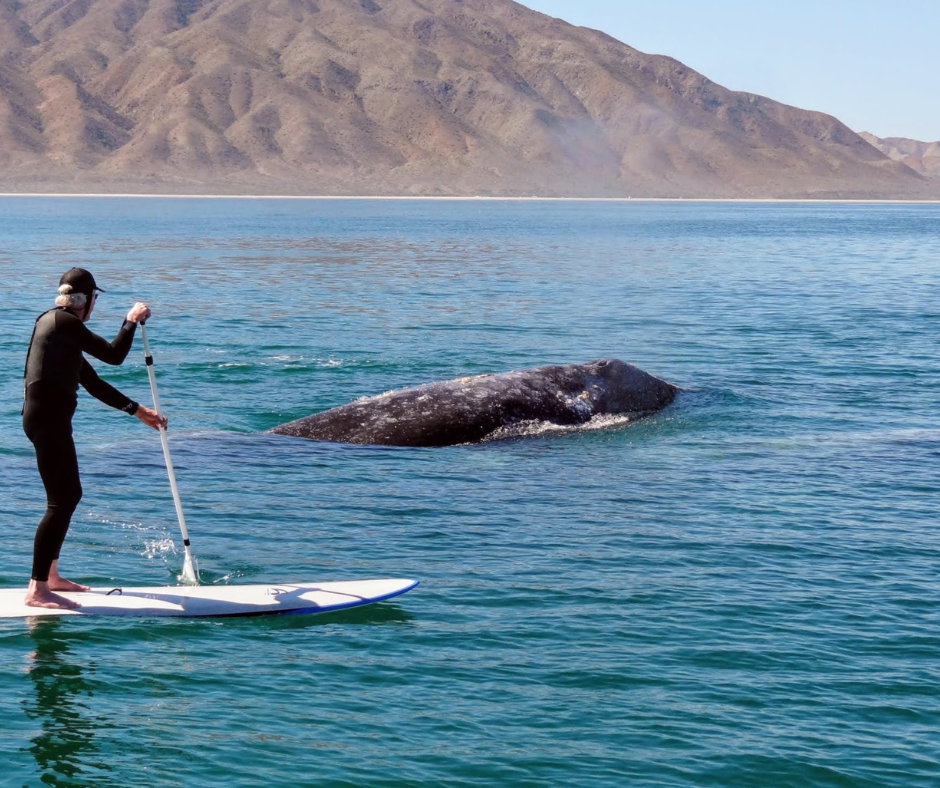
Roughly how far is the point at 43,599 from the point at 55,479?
1120mm

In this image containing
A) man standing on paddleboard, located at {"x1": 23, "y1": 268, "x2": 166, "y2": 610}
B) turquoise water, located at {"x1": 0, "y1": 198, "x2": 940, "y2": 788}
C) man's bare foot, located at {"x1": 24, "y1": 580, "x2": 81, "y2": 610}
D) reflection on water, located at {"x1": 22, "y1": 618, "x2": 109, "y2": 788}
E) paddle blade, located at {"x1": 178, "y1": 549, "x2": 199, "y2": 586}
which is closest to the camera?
reflection on water, located at {"x1": 22, "y1": 618, "x2": 109, "y2": 788}

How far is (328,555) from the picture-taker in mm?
12891

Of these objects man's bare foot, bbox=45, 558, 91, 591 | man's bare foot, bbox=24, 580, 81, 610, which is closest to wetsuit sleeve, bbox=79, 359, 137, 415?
man's bare foot, bbox=45, 558, 91, 591

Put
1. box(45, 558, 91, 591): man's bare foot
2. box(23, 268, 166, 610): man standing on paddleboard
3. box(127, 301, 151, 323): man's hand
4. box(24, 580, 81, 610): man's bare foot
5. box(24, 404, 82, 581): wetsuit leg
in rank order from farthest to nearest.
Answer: box(45, 558, 91, 591): man's bare foot → box(24, 580, 81, 610): man's bare foot → box(24, 404, 82, 581): wetsuit leg → box(23, 268, 166, 610): man standing on paddleboard → box(127, 301, 151, 323): man's hand

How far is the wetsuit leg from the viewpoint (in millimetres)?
10609

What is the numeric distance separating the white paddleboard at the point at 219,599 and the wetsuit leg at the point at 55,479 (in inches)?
22.2

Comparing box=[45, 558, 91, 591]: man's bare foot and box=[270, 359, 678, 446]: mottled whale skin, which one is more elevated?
box=[270, 359, 678, 446]: mottled whale skin

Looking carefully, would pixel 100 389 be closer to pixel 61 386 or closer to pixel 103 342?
pixel 61 386

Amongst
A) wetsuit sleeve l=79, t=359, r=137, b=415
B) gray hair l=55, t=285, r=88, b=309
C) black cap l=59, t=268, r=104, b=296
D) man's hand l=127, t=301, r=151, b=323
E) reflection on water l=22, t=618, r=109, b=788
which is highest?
black cap l=59, t=268, r=104, b=296

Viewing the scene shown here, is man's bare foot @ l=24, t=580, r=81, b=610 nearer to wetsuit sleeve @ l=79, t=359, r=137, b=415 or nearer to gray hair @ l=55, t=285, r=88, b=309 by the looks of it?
wetsuit sleeve @ l=79, t=359, r=137, b=415

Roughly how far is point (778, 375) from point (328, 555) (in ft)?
51.5

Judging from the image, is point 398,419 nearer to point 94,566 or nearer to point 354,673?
point 94,566

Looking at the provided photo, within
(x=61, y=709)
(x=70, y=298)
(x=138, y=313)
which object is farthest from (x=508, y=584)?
(x=70, y=298)

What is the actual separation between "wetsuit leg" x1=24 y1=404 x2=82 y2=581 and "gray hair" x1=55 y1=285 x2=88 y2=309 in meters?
0.96
